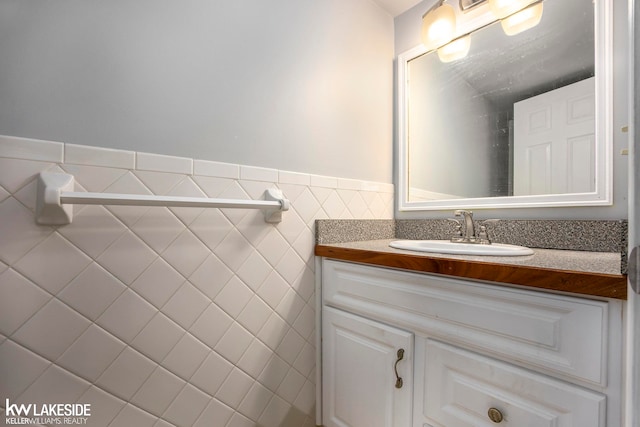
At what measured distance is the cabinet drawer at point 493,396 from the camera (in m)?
0.59

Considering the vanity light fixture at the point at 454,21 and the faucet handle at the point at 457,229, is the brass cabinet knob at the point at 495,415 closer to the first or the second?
the faucet handle at the point at 457,229

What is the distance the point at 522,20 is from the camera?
114 centimetres

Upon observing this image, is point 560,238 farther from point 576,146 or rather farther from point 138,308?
point 138,308

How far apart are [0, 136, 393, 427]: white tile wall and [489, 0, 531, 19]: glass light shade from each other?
0.95 meters

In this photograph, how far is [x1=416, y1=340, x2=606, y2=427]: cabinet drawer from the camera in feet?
1.95

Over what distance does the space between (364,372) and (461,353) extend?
363 millimetres

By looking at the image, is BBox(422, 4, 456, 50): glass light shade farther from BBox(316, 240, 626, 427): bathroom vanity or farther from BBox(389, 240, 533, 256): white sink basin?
BBox(316, 240, 626, 427): bathroom vanity

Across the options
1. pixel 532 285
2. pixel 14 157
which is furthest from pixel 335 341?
pixel 14 157

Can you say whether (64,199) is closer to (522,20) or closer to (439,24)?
(439,24)

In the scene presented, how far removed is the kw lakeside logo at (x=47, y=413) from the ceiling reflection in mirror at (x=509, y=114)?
4.65 feet

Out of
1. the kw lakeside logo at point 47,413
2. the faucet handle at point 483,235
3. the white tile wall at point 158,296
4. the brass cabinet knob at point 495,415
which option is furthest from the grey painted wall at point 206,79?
the brass cabinet knob at point 495,415

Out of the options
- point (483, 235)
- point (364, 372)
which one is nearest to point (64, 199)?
point (364, 372)

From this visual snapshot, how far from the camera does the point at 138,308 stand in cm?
79

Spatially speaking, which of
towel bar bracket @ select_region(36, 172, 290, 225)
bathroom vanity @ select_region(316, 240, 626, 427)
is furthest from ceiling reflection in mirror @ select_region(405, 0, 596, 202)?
towel bar bracket @ select_region(36, 172, 290, 225)
